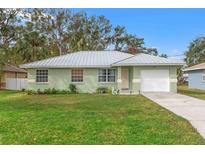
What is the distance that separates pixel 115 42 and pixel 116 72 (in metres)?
26.7

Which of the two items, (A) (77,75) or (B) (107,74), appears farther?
(A) (77,75)

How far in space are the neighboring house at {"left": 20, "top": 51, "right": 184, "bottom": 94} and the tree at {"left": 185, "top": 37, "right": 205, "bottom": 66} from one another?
35.4 m

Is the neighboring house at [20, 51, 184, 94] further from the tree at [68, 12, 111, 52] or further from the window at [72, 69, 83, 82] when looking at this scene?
the tree at [68, 12, 111, 52]

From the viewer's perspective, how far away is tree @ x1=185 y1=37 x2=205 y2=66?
5942 centimetres

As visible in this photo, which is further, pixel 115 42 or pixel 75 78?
pixel 115 42

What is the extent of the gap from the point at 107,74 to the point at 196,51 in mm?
37974

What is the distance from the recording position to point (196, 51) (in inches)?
2360

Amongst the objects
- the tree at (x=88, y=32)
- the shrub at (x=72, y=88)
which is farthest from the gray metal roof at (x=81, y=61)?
the tree at (x=88, y=32)

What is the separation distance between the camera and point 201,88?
34.2 m

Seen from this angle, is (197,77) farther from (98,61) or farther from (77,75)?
(77,75)

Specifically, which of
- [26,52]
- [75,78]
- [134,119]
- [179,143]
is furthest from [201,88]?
[179,143]

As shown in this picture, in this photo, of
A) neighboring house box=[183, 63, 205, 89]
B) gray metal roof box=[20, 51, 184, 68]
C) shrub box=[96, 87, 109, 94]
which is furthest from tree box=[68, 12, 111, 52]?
shrub box=[96, 87, 109, 94]

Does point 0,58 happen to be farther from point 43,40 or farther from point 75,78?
point 43,40

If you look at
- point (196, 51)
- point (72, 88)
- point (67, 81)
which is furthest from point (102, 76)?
point (196, 51)
